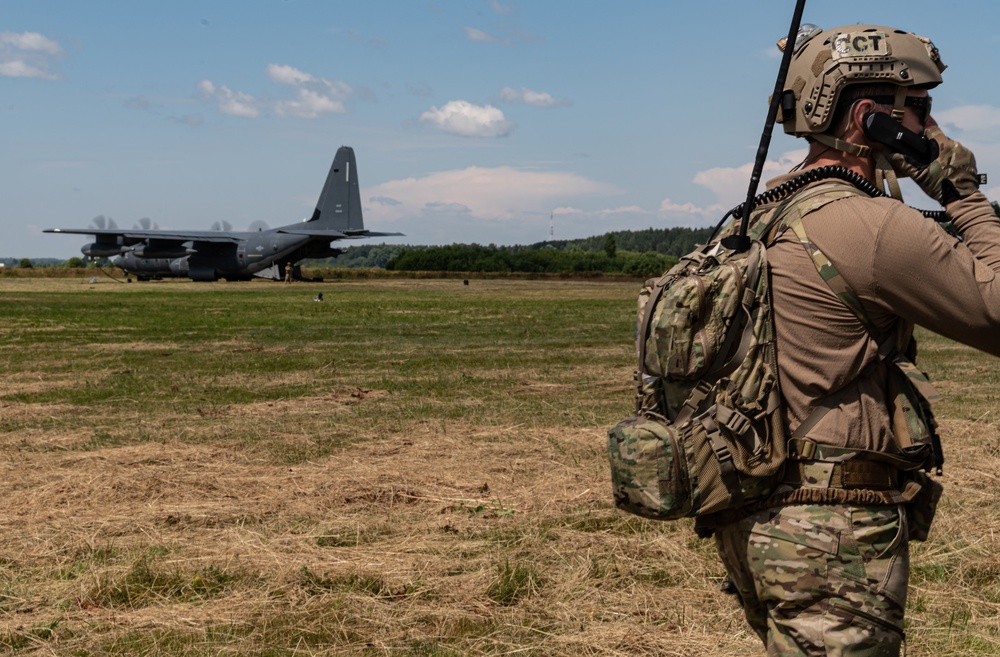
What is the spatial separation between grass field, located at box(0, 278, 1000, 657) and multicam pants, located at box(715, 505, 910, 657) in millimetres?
2142

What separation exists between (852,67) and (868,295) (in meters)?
0.62

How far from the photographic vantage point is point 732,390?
276 centimetres

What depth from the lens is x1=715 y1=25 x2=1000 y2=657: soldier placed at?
2.59 meters

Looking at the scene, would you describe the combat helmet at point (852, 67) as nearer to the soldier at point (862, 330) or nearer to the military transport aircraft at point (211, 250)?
the soldier at point (862, 330)

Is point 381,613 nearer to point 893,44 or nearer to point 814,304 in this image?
point 814,304

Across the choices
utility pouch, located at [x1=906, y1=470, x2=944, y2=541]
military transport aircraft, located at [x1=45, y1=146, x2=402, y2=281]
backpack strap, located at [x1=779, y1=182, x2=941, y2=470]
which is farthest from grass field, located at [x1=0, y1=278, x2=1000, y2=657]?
military transport aircraft, located at [x1=45, y1=146, x2=402, y2=281]

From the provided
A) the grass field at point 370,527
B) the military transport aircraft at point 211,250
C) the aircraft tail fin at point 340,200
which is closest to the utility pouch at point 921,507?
the grass field at point 370,527

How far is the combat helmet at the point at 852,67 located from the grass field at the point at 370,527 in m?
2.80

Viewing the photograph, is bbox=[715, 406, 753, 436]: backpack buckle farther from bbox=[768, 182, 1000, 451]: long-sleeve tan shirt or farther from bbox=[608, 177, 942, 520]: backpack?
bbox=[768, 182, 1000, 451]: long-sleeve tan shirt

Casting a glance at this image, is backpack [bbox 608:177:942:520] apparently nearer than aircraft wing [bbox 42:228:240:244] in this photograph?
Yes

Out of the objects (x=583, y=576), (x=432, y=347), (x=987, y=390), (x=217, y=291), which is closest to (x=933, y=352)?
(x=987, y=390)

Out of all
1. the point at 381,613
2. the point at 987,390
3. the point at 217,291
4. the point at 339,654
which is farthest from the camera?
the point at 217,291

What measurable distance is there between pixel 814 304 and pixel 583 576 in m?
3.37

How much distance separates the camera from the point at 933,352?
59.0 feet
